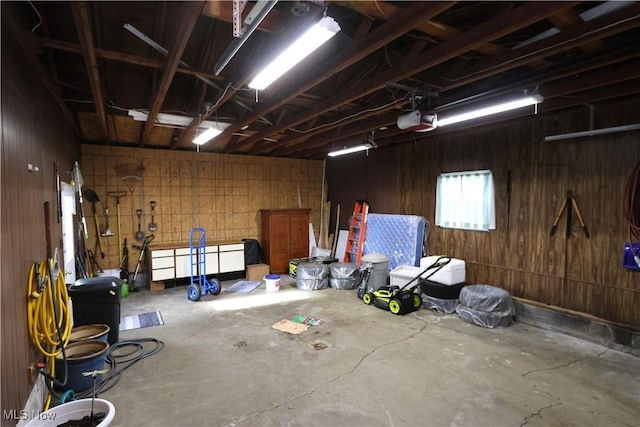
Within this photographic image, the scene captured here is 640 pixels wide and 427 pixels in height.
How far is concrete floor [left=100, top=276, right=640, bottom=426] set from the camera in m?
2.56

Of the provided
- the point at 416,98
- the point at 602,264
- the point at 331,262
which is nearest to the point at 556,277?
the point at 602,264

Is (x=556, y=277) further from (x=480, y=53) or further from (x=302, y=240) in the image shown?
(x=302, y=240)

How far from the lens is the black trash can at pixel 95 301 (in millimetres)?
3539

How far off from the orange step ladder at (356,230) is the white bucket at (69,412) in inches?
211

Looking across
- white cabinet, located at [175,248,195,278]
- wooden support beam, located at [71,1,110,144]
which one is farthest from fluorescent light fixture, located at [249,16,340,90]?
white cabinet, located at [175,248,195,278]

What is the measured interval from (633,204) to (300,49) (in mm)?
4059

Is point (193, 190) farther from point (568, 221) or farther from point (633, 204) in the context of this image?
point (633, 204)

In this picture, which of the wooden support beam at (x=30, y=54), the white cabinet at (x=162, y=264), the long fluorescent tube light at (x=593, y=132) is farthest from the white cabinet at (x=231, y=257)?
the long fluorescent tube light at (x=593, y=132)

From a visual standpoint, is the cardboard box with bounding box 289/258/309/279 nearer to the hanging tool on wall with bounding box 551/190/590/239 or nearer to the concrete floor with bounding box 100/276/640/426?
the concrete floor with bounding box 100/276/640/426

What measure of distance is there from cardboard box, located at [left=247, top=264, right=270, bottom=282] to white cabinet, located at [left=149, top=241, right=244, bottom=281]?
9.7 inches

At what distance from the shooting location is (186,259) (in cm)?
631

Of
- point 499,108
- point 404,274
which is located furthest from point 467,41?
point 404,274

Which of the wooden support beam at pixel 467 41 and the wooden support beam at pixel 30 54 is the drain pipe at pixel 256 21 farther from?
the wooden support beam at pixel 467 41

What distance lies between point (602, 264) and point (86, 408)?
213 inches
